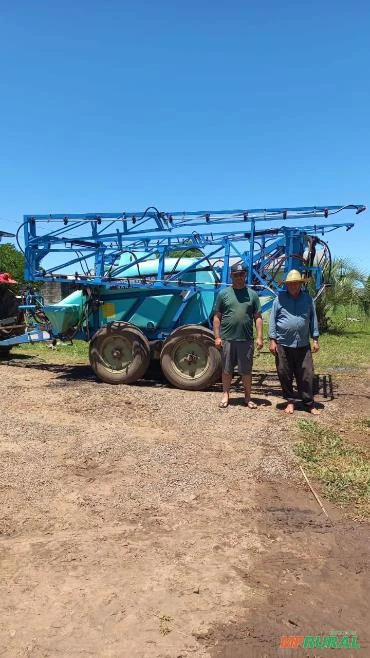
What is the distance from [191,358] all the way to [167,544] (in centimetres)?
443

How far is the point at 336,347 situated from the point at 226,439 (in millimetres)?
8572

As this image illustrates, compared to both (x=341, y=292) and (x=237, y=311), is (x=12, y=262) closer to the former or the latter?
(x=341, y=292)

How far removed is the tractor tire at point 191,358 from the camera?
7.42m

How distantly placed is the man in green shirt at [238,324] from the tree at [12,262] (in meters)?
14.5

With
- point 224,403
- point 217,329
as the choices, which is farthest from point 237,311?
point 224,403

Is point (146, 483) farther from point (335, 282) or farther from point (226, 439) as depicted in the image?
point (335, 282)

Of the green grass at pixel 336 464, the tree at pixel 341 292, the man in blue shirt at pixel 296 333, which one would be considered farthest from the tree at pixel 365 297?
the green grass at pixel 336 464

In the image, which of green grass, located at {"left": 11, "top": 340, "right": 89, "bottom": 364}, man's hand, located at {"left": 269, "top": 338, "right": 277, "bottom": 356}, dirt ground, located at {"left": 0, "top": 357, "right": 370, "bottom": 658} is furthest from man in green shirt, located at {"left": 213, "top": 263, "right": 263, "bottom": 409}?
green grass, located at {"left": 11, "top": 340, "right": 89, "bottom": 364}

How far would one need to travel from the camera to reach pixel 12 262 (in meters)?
21.1

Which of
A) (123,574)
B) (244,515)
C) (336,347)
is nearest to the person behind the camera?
(123,574)

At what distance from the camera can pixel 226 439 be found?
5.28 m

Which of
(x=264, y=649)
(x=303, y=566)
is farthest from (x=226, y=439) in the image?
(x=264, y=649)

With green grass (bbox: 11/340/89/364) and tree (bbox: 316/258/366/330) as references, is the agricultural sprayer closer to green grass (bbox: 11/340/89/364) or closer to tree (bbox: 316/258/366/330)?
green grass (bbox: 11/340/89/364)

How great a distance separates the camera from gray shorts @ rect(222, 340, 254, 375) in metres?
6.47
